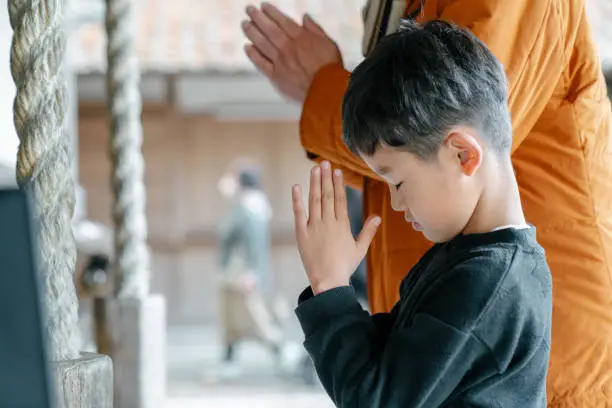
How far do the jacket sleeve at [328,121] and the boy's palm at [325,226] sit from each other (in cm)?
22

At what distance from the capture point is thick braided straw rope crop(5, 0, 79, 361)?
1131 mm

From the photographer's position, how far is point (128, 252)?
8.93 ft

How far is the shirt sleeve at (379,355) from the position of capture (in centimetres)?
98

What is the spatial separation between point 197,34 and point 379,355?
10.0 m

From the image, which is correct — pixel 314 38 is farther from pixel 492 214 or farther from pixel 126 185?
pixel 126 185

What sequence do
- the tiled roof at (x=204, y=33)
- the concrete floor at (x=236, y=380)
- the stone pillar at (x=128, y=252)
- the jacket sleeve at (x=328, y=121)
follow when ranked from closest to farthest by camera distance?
the jacket sleeve at (x=328, y=121), the stone pillar at (x=128, y=252), the concrete floor at (x=236, y=380), the tiled roof at (x=204, y=33)

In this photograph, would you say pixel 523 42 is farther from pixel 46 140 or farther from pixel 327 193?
pixel 46 140

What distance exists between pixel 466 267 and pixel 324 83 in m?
0.48

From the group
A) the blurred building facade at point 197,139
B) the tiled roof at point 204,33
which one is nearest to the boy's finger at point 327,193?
the tiled roof at point 204,33

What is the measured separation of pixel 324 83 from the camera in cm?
141

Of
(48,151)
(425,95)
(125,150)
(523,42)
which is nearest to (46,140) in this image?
(48,151)

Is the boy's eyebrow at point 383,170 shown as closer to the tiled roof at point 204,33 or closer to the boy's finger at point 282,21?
the boy's finger at point 282,21

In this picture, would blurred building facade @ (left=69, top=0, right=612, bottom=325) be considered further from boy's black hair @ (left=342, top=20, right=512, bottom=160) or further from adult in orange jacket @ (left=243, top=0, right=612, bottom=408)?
boy's black hair @ (left=342, top=20, right=512, bottom=160)

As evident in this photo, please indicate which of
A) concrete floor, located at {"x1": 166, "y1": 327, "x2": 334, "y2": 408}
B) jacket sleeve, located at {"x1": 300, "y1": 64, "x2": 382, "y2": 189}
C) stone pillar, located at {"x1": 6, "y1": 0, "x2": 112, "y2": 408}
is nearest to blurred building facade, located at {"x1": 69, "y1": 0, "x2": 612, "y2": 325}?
concrete floor, located at {"x1": 166, "y1": 327, "x2": 334, "y2": 408}
